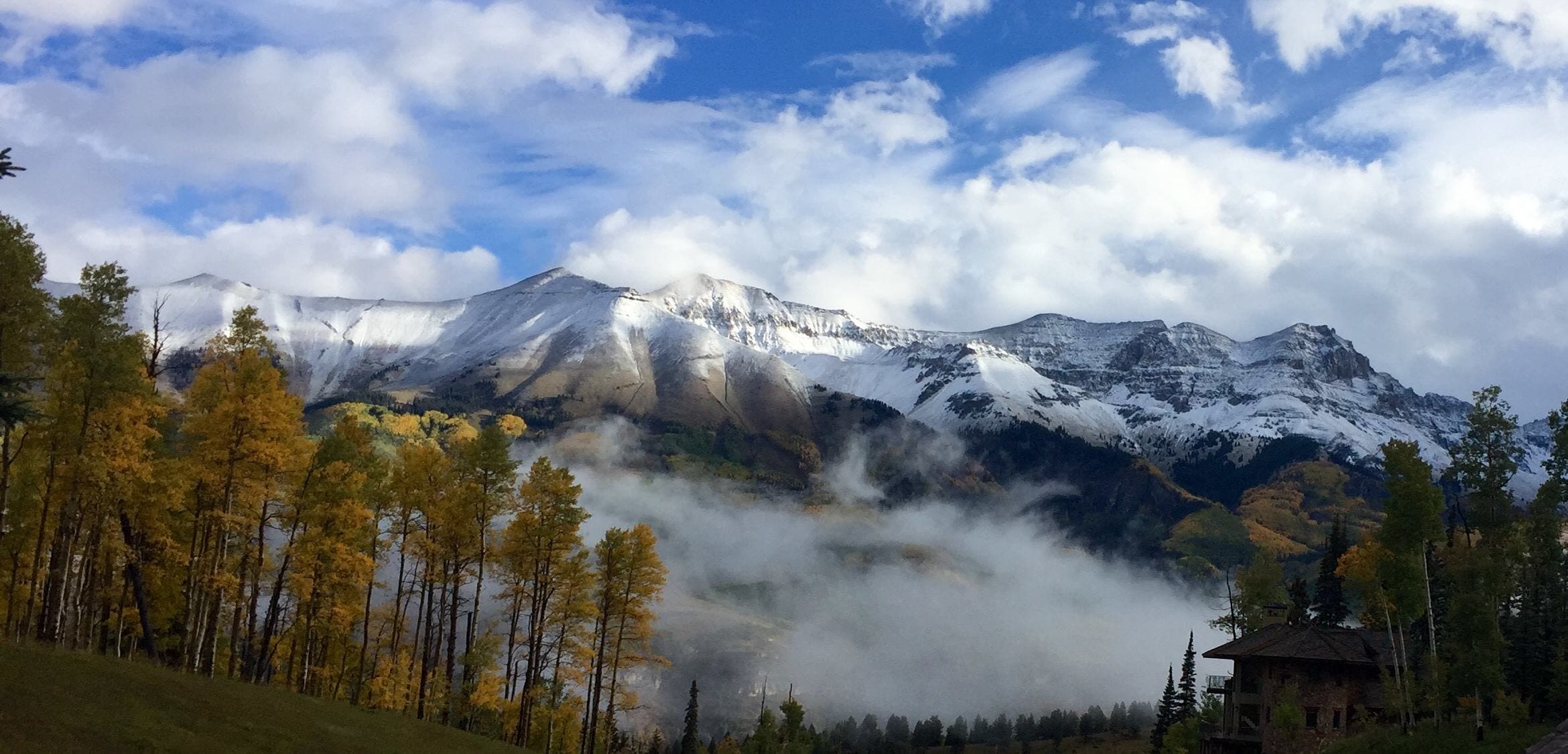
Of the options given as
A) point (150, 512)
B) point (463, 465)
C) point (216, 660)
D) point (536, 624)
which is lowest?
point (216, 660)

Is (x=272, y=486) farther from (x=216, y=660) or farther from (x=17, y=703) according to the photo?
(x=216, y=660)

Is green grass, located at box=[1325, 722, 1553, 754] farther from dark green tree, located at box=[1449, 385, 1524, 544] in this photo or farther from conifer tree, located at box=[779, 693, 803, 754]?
conifer tree, located at box=[779, 693, 803, 754]

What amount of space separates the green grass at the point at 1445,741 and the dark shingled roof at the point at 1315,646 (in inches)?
498

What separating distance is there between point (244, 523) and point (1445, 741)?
51.2 meters

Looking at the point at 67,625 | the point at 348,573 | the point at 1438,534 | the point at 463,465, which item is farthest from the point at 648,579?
the point at 1438,534

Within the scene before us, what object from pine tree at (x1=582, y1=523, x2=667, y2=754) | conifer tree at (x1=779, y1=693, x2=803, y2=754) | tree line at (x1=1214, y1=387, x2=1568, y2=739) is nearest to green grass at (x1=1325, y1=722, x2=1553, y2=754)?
tree line at (x1=1214, y1=387, x2=1568, y2=739)

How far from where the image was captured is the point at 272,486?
4556 cm

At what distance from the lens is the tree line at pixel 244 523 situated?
4138 centimetres

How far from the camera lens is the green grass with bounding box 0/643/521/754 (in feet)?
87.9

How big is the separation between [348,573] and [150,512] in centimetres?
793

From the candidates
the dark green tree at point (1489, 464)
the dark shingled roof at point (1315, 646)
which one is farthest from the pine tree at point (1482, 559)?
the dark shingled roof at point (1315, 646)

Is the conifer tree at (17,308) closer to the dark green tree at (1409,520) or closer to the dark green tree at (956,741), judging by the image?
the dark green tree at (1409,520)

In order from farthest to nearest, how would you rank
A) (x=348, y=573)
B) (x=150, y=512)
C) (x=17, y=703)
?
1. (x=348, y=573)
2. (x=150, y=512)
3. (x=17, y=703)

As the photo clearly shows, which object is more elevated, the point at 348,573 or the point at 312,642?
the point at 348,573
